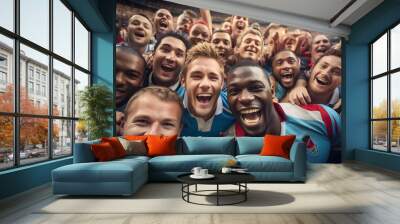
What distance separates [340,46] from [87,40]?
20.1 ft

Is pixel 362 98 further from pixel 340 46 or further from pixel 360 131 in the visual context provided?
pixel 340 46

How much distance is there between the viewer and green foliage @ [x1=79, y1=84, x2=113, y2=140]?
24.1 feet

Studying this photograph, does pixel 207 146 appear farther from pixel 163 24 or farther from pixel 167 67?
pixel 163 24

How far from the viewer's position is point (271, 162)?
5.70 metres

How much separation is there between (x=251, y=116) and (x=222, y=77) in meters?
1.18

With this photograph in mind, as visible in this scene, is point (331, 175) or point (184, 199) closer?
point (184, 199)

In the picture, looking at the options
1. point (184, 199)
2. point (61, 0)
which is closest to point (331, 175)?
point (184, 199)

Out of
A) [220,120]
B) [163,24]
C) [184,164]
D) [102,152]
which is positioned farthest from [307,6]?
[102,152]

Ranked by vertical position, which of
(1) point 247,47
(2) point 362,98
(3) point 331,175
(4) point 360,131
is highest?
(1) point 247,47

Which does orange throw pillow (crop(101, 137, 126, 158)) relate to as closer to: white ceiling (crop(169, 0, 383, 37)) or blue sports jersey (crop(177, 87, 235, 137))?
blue sports jersey (crop(177, 87, 235, 137))

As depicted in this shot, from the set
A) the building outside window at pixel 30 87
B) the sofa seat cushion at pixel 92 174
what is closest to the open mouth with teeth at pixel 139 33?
the building outside window at pixel 30 87

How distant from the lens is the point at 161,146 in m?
6.39

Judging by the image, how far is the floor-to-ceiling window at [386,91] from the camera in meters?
7.68

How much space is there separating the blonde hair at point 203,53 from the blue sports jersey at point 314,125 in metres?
2.01
